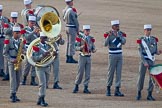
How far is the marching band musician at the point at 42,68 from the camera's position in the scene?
79.2 feet

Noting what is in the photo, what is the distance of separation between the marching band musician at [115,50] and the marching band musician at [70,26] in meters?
4.55

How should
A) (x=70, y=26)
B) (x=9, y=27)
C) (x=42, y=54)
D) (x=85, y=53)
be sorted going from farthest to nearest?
(x=70, y=26)
(x=9, y=27)
(x=85, y=53)
(x=42, y=54)

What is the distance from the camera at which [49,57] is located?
24484mm

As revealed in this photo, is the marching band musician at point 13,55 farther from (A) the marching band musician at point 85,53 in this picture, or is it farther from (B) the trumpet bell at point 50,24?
(A) the marching band musician at point 85,53

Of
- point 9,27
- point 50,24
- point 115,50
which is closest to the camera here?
point 50,24

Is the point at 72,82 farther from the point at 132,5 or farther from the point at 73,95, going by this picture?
the point at 132,5

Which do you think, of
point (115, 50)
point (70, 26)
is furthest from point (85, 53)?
point (70, 26)

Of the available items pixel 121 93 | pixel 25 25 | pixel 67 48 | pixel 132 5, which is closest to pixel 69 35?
pixel 67 48

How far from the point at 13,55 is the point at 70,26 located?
6.24m

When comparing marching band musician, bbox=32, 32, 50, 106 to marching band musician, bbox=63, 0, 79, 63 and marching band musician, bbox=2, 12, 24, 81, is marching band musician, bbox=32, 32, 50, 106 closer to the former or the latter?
marching band musician, bbox=2, 12, 24, 81

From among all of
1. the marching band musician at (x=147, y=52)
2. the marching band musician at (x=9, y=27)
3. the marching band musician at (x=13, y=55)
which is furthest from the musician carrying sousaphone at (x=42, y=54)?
the marching band musician at (x=147, y=52)

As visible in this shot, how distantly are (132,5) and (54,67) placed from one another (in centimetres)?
2069

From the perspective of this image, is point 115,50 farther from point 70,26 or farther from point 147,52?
point 70,26

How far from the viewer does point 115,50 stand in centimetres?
2617
